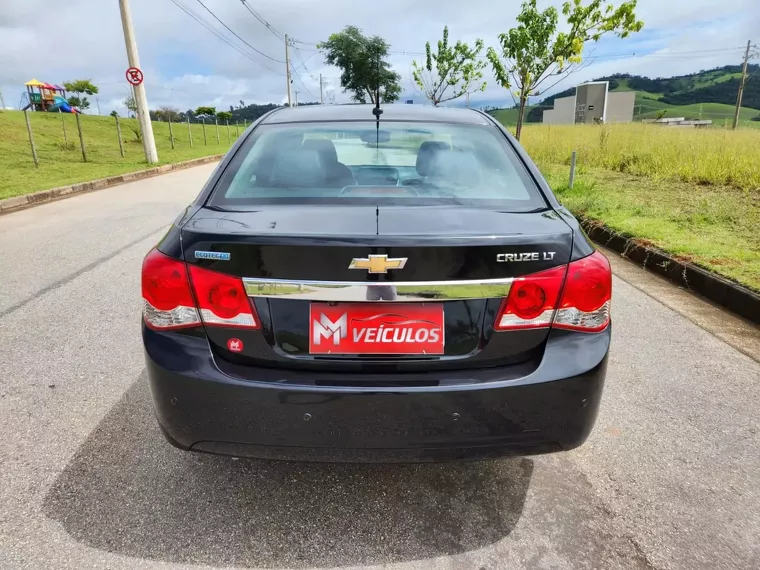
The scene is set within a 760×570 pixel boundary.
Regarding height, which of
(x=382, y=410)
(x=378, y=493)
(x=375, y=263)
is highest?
(x=375, y=263)

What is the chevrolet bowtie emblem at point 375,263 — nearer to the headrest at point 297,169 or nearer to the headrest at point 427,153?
the headrest at point 297,169

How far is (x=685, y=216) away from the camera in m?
7.45

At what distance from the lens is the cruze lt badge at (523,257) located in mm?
1687

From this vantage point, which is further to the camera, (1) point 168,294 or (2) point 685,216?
(2) point 685,216

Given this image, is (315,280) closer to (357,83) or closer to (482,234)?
(482,234)

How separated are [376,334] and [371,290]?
0.49 ft

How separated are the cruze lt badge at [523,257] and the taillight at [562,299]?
0.16ft

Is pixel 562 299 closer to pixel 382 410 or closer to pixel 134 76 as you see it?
pixel 382 410

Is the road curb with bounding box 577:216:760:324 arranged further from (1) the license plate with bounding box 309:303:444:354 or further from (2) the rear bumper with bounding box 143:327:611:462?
(1) the license plate with bounding box 309:303:444:354

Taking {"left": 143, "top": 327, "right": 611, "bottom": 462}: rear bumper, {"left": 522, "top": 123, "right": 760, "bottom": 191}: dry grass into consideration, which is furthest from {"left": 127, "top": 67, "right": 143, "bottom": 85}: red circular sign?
{"left": 143, "top": 327, "right": 611, "bottom": 462}: rear bumper

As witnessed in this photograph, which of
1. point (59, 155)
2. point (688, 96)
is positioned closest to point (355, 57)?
point (59, 155)

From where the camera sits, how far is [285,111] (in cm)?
301

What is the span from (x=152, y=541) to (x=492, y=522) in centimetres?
119

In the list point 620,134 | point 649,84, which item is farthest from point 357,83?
point 649,84
